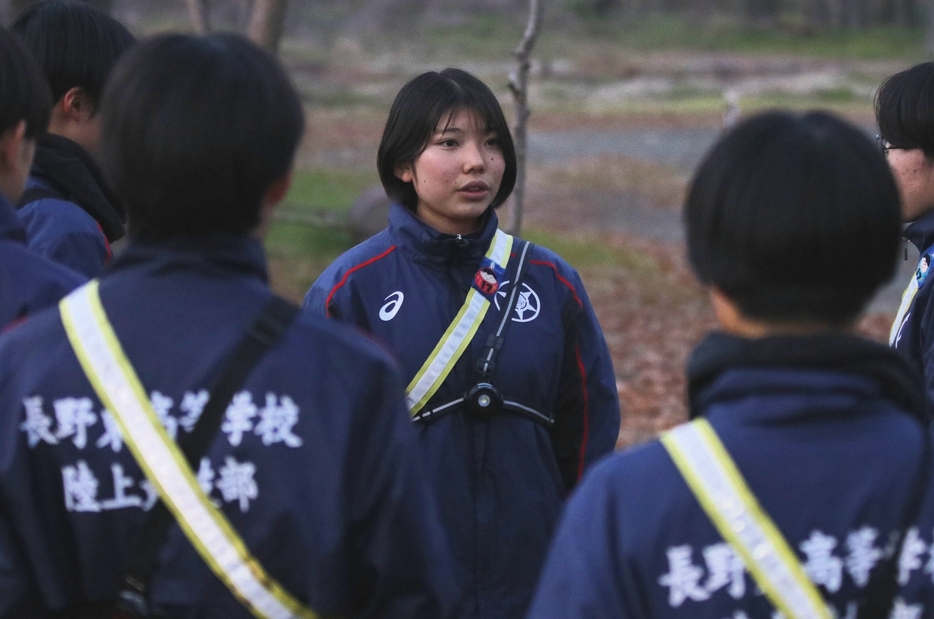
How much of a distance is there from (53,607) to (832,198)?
4.60 feet

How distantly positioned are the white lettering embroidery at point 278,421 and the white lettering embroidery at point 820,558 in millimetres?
807

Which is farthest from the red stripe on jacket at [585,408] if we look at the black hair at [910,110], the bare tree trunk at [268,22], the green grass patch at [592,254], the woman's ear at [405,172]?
the green grass patch at [592,254]

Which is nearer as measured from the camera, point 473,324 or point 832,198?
point 832,198

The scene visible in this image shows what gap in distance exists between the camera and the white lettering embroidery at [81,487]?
6.05ft

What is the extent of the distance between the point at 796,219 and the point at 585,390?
1.62 m

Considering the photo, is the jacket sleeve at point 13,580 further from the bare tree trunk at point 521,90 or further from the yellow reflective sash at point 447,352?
the bare tree trunk at point 521,90

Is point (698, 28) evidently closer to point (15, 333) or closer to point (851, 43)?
point (851, 43)

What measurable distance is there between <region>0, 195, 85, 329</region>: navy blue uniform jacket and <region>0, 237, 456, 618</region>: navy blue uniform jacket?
0.28m

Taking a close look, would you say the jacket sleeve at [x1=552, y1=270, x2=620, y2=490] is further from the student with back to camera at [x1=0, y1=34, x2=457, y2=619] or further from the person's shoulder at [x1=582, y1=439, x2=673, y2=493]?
the person's shoulder at [x1=582, y1=439, x2=673, y2=493]

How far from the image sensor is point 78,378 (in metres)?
1.83

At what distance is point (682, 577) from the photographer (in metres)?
1.68

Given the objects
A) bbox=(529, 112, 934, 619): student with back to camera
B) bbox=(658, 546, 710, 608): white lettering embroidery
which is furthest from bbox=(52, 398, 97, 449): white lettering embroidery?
bbox=(658, 546, 710, 608): white lettering embroidery

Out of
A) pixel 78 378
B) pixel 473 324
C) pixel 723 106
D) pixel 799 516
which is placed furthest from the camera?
pixel 723 106

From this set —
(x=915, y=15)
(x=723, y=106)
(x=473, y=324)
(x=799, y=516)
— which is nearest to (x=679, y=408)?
(x=473, y=324)
